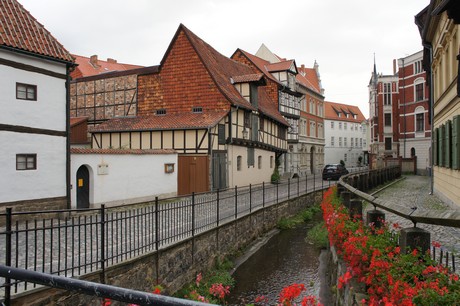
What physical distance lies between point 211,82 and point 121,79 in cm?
689

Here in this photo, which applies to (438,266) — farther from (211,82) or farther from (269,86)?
(269,86)

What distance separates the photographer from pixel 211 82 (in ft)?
74.8

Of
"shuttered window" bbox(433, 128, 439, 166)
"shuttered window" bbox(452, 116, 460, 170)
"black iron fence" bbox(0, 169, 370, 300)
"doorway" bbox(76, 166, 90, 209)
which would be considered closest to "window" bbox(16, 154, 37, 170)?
"black iron fence" bbox(0, 169, 370, 300)

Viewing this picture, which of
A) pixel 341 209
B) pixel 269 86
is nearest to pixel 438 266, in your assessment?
pixel 341 209

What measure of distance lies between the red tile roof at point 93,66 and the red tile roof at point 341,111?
34791 mm

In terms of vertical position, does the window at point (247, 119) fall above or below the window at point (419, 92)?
below

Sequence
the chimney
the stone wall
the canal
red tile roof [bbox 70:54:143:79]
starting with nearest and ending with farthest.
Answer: the stone wall, the canal, red tile roof [bbox 70:54:143:79], the chimney

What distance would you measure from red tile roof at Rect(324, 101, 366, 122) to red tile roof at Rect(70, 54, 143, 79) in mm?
34791

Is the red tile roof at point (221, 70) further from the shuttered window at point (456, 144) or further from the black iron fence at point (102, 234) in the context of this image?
the shuttered window at point (456, 144)

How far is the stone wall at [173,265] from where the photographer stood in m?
5.34

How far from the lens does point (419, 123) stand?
39875mm

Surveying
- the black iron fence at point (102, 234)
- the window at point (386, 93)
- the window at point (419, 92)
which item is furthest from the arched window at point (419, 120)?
the black iron fence at point (102, 234)

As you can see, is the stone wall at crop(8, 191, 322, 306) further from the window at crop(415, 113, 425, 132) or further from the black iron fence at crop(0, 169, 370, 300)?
the window at crop(415, 113, 425, 132)

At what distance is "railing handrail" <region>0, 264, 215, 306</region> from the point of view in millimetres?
1394
